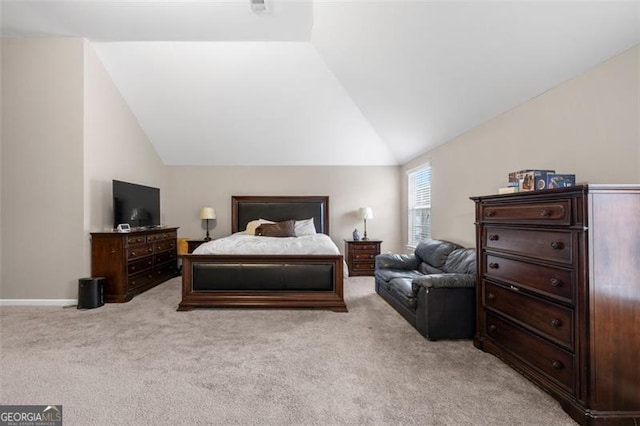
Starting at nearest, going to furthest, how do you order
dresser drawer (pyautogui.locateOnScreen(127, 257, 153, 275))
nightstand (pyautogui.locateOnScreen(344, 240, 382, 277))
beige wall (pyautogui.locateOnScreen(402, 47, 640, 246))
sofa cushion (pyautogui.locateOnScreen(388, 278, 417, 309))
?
beige wall (pyautogui.locateOnScreen(402, 47, 640, 246)) < sofa cushion (pyautogui.locateOnScreen(388, 278, 417, 309)) < dresser drawer (pyautogui.locateOnScreen(127, 257, 153, 275)) < nightstand (pyautogui.locateOnScreen(344, 240, 382, 277))

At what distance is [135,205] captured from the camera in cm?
473

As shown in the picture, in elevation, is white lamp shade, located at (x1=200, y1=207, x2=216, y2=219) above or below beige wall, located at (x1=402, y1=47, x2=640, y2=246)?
below

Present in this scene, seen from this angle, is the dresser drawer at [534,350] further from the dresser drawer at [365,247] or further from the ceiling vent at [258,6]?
the ceiling vent at [258,6]

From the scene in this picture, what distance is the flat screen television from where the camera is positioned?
14.1 ft

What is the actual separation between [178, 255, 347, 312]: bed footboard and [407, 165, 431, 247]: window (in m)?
2.22

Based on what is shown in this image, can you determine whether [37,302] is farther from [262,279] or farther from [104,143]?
[262,279]

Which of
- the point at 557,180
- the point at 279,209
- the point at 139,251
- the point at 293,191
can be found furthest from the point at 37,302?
the point at 557,180

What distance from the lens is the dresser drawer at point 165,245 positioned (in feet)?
16.5

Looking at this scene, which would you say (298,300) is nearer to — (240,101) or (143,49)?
(240,101)

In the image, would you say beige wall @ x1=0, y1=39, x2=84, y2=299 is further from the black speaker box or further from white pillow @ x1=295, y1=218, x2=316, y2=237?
white pillow @ x1=295, y1=218, x2=316, y2=237

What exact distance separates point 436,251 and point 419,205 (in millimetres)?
1880

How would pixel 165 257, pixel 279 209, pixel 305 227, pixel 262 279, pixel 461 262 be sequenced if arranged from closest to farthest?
pixel 461 262 → pixel 262 279 → pixel 165 257 → pixel 305 227 → pixel 279 209

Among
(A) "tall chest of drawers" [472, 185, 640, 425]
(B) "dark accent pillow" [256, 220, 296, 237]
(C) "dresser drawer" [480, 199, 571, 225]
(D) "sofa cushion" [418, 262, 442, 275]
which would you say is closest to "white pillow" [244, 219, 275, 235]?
(B) "dark accent pillow" [256, 220, 296, 237]

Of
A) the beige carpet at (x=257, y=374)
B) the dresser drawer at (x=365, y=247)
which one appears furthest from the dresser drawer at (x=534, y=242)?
the dresser drawer at (x=365, y=247)
